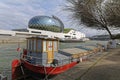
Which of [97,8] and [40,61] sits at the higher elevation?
[97,8]

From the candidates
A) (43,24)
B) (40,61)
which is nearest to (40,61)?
(40,61)

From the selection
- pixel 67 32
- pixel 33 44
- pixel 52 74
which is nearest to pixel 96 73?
pixel 52 74

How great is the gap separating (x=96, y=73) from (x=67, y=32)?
13904 centimetres

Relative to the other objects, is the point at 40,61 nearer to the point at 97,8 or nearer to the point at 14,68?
the point at 14,68

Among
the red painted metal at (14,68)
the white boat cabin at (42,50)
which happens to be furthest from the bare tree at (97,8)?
the red painted metal at (14,68)

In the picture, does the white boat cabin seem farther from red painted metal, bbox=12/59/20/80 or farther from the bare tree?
the bare tree

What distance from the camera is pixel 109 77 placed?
7.86m

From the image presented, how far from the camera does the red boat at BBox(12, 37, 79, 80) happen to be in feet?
44.3

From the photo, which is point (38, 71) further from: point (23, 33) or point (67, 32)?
point (67, 32)

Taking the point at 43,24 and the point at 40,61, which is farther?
the point at 43,24

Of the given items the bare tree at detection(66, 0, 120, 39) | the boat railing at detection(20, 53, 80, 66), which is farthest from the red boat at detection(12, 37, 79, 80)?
the bare tree at detection(66, 0, 120, 39)

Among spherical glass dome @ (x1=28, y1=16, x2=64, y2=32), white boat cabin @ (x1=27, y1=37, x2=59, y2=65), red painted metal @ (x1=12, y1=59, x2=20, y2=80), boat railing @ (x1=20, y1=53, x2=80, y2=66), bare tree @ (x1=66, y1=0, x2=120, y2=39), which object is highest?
spherical glass dome @ (x1=28, y1=16, x2=64, y2=32)

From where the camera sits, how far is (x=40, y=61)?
45.5ft

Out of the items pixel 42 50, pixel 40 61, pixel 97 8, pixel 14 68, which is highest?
pixel 97 8
